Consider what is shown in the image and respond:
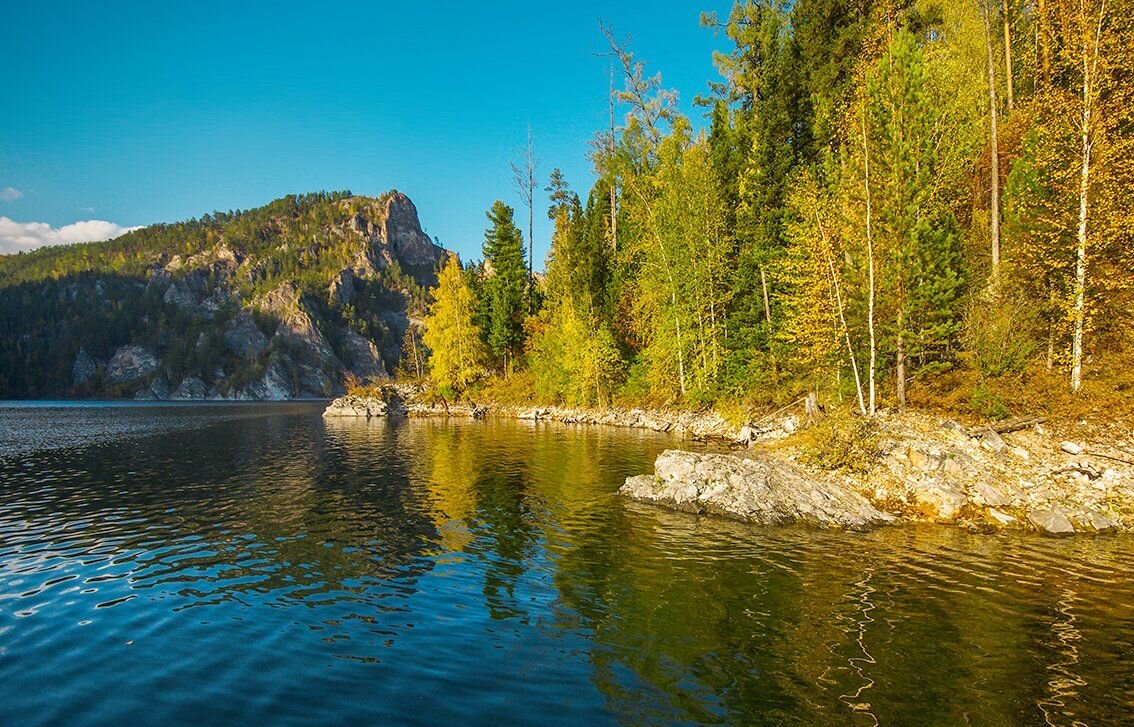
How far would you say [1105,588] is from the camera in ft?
47.1

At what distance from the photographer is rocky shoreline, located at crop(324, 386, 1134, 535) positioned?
2067 centimetres

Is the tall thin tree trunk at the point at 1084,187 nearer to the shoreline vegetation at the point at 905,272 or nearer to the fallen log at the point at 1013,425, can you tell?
the shoreline vegetation at the point at 905,272

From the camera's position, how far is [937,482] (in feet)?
72.3

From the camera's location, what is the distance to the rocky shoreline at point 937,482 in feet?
67.8

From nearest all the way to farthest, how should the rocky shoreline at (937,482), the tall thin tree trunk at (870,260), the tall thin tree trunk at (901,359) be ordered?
the rocky shoreline at (937,482), the tall thin tree trunk at (901,359), the tall thin tree trunk at (870,260)

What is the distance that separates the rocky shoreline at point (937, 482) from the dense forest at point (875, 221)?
10.2 feet

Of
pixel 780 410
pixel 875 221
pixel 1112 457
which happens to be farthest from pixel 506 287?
pixel 1112 457

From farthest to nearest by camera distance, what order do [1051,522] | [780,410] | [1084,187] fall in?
[780,410], [1084,187], [1051,522]

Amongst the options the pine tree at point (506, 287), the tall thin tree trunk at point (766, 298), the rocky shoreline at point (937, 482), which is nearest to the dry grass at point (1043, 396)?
the rocky shoreline at point (937, 482)

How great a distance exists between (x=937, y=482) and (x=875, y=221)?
1383cm

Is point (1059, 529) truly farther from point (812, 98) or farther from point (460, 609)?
point (812, 98)

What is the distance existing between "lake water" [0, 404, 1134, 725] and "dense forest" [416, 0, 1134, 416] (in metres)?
12.7

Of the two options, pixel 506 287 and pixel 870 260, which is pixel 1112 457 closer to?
pixel 870 260

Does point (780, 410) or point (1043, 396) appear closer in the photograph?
point (1043, 396)
